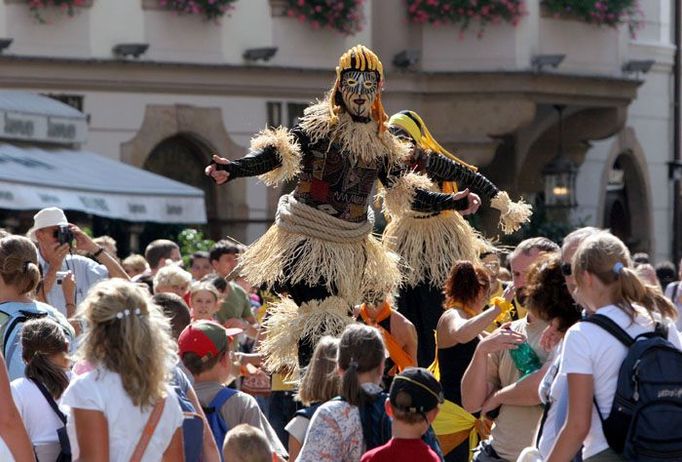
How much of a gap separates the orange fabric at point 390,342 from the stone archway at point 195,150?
10.9 metres

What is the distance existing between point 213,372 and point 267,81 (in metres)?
14.4

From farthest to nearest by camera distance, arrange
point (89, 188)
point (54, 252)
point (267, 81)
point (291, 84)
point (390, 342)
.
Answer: point (291, 84) < point (267, 81) < point (89, 188) < point (54, 252) < point (390, 342)

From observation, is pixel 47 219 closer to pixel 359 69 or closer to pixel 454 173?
pixel 359 69

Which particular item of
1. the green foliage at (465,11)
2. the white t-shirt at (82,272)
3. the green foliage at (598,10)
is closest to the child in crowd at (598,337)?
the white t-shirt at (82,272)

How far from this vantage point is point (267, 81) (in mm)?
21578

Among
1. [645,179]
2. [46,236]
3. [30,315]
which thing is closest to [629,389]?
[30,315]

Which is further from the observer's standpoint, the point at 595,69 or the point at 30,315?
the point at 595,69

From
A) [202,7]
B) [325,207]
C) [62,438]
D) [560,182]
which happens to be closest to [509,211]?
[325,207]

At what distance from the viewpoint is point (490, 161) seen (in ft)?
→ 75.7

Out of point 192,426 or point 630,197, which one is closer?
point 192,426

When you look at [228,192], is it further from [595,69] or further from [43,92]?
[595,69]

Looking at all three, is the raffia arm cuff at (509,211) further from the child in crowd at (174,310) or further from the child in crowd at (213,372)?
the child in crowd at (213,372)

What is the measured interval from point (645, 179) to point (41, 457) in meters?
21.3

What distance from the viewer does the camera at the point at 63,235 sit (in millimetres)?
9797
